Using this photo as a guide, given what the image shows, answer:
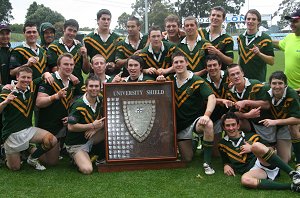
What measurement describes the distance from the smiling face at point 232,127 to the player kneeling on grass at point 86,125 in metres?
1.66

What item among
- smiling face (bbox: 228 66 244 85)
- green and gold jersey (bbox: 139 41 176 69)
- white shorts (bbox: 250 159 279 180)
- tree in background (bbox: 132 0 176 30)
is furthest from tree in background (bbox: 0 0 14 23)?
white shorts (bbox: 250 159 279 180)

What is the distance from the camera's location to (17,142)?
580cm

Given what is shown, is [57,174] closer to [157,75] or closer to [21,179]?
[21,179]

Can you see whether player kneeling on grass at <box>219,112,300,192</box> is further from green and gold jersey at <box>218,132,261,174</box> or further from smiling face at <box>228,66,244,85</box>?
smiling face at <box>228,66,244,85</box>

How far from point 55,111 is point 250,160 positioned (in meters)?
2.81

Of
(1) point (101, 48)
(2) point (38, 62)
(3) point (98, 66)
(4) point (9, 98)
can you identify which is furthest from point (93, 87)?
(1) point (101, 48)

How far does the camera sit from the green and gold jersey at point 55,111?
6.15 m

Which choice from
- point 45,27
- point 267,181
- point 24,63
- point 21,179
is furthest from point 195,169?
point 45,27

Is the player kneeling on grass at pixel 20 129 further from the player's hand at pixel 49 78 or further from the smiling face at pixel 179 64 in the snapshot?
the smiling face at pixel 179 64

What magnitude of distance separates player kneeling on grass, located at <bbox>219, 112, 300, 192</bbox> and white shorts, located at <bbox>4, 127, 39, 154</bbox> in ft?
8.56

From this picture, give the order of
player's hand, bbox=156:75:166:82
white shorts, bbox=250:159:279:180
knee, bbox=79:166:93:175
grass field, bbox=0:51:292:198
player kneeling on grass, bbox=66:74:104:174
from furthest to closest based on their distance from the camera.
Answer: player's hand, bbox=156:75:166:82, player kneeling on grass, bbox=66:74:104:174, knee, bbox=79:166:93:175, white shorts, bbox=250:159:279:180, grass field, bbox=0:51:292:198

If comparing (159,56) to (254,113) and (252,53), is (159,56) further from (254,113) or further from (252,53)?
(254,113)

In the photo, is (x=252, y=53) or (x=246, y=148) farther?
(x=252, y=53)

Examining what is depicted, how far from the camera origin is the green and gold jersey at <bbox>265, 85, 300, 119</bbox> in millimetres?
5551
